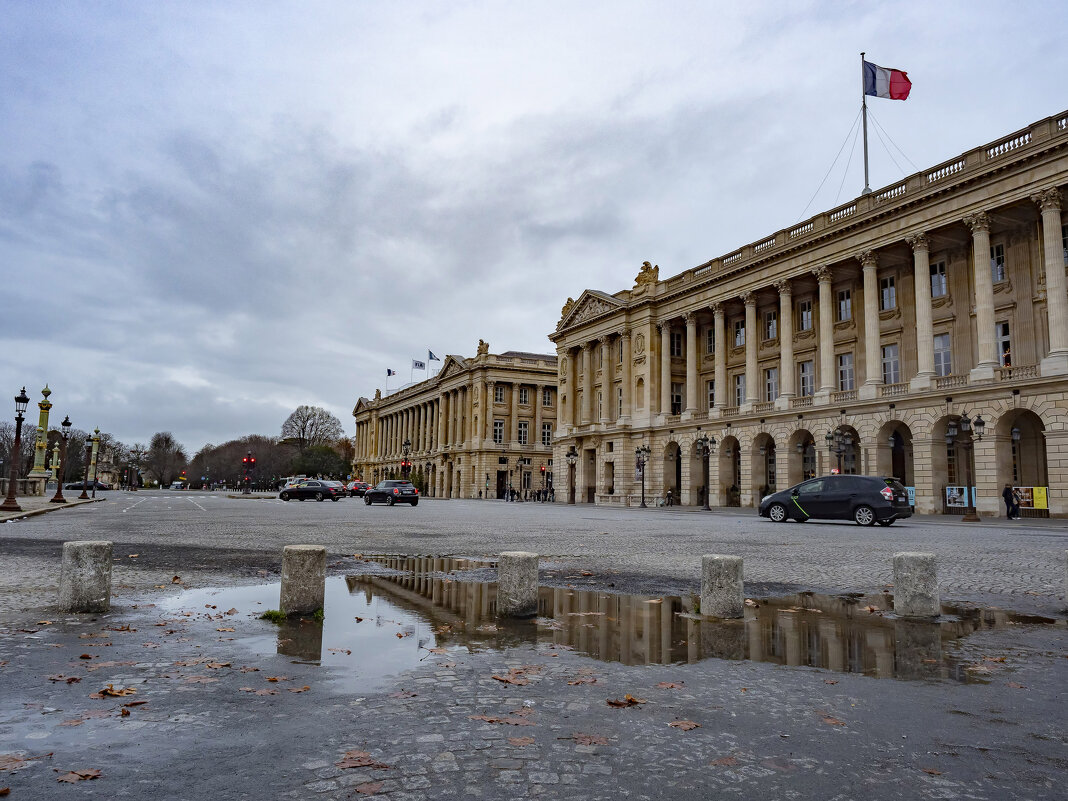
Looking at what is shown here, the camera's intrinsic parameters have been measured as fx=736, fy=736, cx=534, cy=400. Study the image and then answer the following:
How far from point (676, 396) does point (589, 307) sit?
1334 centimetres

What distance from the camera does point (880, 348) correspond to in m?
43.7

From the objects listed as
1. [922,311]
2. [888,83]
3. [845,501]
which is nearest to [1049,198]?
[922,311]

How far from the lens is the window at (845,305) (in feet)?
155

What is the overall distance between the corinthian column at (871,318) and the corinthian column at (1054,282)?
30.7 feet

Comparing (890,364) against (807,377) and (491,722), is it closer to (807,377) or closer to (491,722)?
(807,377)

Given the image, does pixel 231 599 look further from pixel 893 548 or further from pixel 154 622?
pixel 893 548

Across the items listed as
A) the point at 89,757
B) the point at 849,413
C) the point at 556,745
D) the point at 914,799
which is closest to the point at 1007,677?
the point at 914,799

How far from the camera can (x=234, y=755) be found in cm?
356

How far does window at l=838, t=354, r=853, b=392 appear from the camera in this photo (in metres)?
46.7

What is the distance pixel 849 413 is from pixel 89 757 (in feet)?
144

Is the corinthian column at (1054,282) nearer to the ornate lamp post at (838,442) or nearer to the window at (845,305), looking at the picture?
the ornate lamp post at (838,442)

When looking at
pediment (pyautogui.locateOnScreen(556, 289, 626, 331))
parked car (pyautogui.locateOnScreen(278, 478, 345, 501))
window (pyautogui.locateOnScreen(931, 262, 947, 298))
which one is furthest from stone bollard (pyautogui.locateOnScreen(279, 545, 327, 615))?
pediment (pyautogui.locateOnScreen(556, 289, 626, 331))

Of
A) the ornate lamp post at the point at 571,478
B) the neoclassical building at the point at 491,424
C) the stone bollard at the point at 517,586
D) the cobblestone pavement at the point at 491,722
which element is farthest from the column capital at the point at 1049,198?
the neoclassical building at the point at 491,424

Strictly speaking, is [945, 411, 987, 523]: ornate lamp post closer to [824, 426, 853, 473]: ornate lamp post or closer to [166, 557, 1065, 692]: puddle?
[824, 426, 853, 473]: ornate lamp post
